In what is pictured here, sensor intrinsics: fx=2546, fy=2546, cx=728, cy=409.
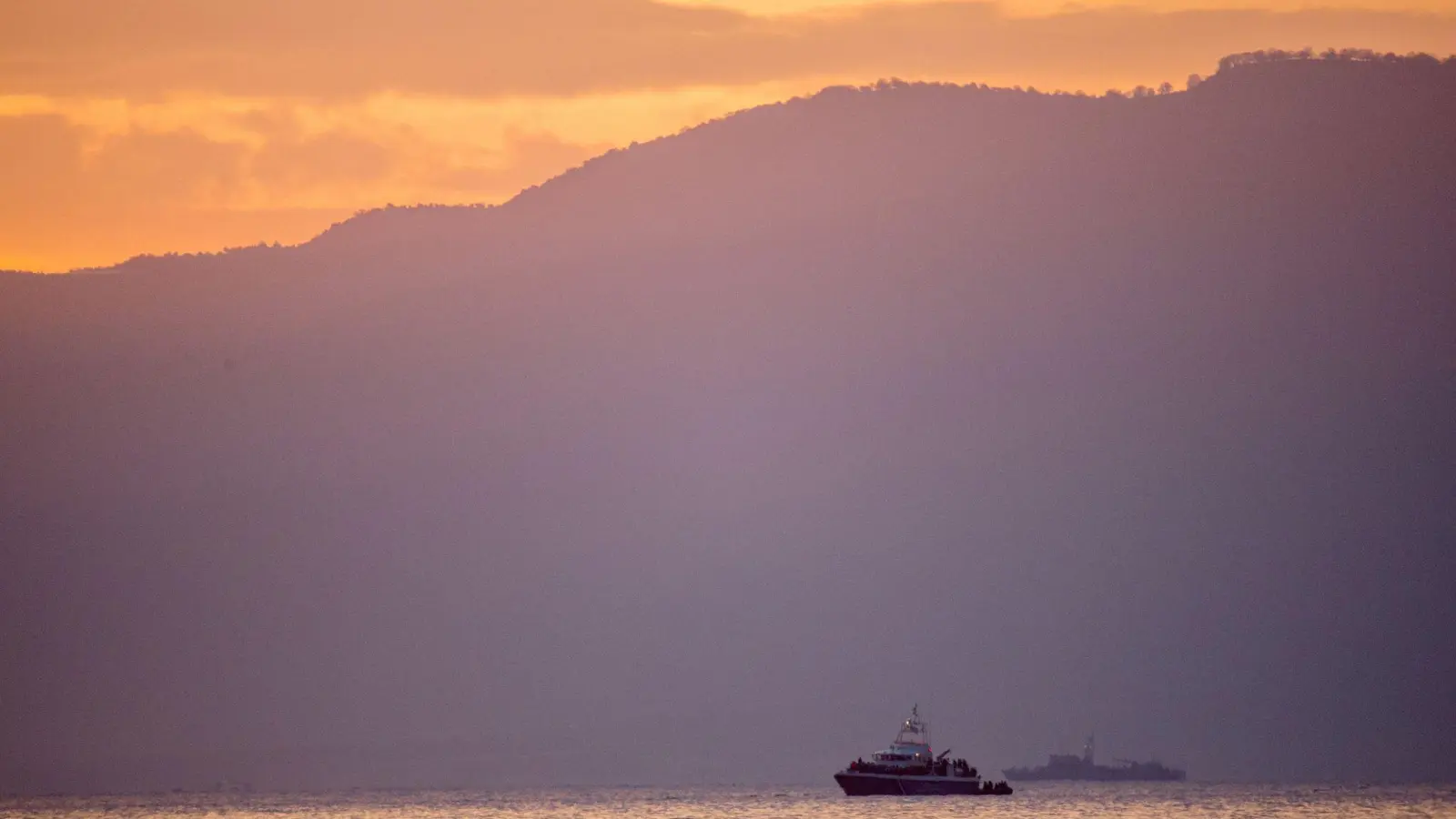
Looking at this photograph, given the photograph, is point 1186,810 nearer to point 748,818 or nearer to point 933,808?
point 933,808

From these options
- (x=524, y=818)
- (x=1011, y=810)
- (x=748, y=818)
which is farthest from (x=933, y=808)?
(x=524, y=818)

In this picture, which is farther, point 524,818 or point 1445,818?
point 524,818

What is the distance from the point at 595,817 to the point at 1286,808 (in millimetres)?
54001

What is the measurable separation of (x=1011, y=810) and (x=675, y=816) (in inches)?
1018

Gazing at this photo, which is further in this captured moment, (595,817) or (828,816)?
(595,817)

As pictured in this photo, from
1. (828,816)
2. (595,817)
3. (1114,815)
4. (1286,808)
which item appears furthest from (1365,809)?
(595,817)

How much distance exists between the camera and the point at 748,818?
18388cm

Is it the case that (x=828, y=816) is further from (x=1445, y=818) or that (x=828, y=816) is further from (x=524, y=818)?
(x=1445, y=818)

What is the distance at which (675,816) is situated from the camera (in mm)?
192375

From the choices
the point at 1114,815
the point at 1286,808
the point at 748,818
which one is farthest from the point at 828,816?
the point at 1286,808

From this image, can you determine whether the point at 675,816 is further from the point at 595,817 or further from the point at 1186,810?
the point at 1186,810

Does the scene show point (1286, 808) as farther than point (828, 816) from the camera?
Yes

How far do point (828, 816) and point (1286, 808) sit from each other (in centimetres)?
3865

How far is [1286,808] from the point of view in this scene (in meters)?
199
